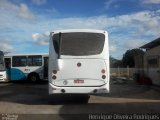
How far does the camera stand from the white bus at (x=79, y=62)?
54.9ft

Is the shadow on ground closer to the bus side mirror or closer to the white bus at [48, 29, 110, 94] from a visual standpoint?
the white bus at [48, 29, 110, 94]

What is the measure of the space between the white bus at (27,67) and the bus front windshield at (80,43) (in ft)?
60.1

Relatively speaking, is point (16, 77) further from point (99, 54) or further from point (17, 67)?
point (99, 54)

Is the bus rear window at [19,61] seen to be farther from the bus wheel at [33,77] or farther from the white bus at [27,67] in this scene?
the bus wheel at [33,77]

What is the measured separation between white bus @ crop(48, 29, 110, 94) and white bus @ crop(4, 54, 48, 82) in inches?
723

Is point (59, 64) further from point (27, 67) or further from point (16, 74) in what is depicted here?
point (16, 74)

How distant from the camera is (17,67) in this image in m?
35.4

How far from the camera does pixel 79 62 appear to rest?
1684cm

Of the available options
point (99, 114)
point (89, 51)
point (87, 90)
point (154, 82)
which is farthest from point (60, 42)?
point (154, 82)

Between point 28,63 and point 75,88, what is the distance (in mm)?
19394

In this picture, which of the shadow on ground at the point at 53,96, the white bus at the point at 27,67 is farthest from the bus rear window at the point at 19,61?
the shadow on ground at the point at 53,96

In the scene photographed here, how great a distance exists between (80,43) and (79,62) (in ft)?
2.72

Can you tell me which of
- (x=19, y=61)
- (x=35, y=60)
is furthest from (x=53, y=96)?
(x=19, y=61)

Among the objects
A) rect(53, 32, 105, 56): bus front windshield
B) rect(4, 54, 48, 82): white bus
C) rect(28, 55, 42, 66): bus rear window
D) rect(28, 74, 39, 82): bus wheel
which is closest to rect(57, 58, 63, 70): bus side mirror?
rect(53, 32, 105, 56): bus front windshield
